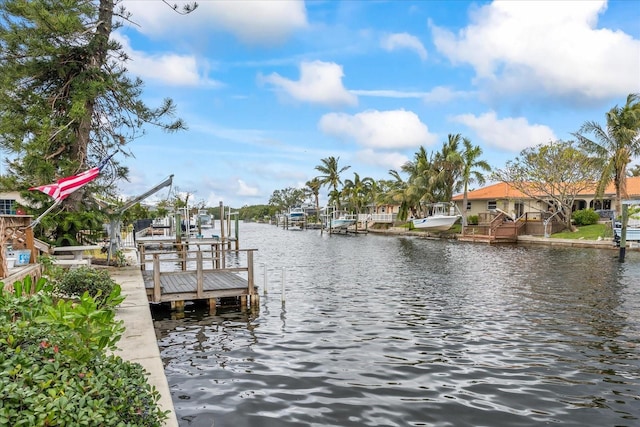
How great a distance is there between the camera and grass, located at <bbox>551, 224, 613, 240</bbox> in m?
34.7

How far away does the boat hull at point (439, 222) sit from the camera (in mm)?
49406

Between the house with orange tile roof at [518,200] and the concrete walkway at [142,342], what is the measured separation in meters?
42.8

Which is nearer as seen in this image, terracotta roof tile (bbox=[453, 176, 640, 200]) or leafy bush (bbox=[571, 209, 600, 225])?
leafy bush (bbox=[571, 209, 600, 225])

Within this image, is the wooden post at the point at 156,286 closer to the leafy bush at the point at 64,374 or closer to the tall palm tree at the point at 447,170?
the leafy bush at the point at 64,374

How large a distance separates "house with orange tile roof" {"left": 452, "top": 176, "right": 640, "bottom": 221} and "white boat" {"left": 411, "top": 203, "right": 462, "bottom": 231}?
6.24ft

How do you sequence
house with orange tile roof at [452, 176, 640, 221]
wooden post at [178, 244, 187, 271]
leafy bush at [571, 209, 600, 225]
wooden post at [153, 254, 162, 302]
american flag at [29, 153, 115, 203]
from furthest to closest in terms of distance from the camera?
house with orange tile roof at [452, 176, 640, 221] < leafy bush at [571, 209, 600, 225] < wooden post at [178, 244, 187, 271] < wooden post at [153, 254, 162, 302] < american flag at [29, 153, 115, 203]

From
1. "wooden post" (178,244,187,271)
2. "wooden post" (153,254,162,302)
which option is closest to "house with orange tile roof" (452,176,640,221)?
"wooden post" (178,244,187,271)

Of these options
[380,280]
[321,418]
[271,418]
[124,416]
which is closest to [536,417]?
[321,418]

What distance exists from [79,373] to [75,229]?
49.0 ft

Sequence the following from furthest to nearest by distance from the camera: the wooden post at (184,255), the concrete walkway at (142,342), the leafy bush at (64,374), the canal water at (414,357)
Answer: the wooden post at (184,255)
the canal water at (414,357)
the concrete walkway at (142,342)
the leafy bush at (64,374)

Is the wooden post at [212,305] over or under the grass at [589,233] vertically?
under

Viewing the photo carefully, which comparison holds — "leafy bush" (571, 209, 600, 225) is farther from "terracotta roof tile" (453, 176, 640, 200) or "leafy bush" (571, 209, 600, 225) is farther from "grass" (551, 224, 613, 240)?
"terracotta roof tile" (453, 176, 640, 200)

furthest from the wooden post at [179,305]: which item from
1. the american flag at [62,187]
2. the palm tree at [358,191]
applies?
the palm tree at [358,191]

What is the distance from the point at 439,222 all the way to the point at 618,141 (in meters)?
18.8
